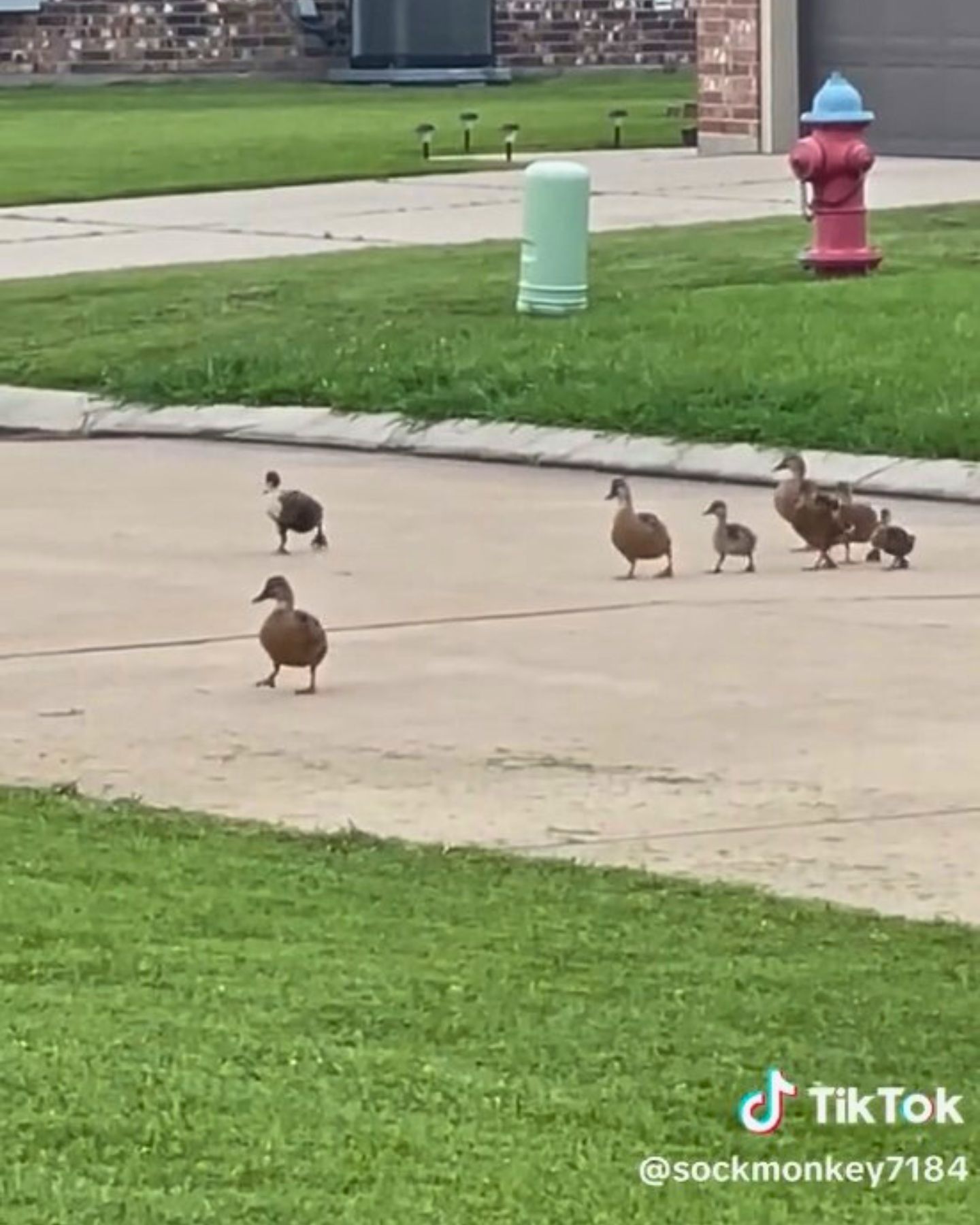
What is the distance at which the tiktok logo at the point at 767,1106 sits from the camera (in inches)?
234

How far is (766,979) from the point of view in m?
6.97

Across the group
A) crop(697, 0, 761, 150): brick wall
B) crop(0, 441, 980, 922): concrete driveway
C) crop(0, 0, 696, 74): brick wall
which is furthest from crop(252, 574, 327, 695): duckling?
crop(0, 0, 696, 74): brick wall

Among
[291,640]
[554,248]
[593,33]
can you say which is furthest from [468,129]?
[291,640]

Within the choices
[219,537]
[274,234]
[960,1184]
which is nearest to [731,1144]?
[960,1184]

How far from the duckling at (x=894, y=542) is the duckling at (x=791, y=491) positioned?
292 mm

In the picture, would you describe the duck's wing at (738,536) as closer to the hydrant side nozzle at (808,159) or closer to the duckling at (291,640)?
the duckling at (291,640)

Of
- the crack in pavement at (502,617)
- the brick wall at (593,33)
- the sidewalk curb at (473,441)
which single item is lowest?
the brick wall at (593,33)

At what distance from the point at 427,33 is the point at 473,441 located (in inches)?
1240

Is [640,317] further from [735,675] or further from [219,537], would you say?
[735,675]

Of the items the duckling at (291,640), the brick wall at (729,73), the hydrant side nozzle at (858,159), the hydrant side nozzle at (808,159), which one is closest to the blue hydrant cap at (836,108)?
the hydrant side nozzle at (808,159)

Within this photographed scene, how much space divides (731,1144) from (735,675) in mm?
4552

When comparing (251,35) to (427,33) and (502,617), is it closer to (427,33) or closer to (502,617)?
(427,33)

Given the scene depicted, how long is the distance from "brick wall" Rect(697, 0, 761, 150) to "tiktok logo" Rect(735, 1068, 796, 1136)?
24.3 meters

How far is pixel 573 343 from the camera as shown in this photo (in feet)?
55.2
